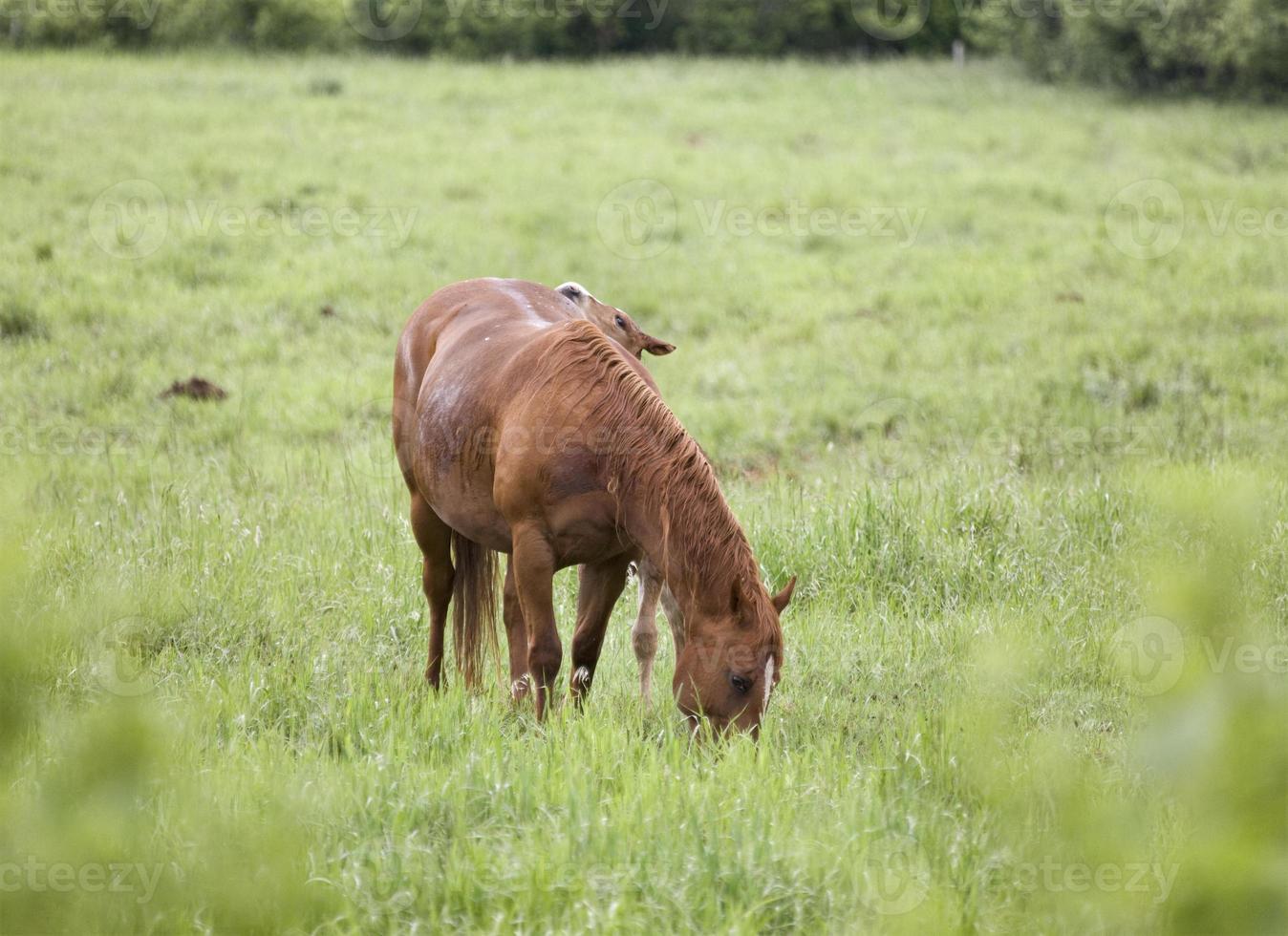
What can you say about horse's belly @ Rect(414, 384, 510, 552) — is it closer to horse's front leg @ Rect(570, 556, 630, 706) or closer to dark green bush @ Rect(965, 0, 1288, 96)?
horse's front leg @ Rect(570, 556, 630, 706)

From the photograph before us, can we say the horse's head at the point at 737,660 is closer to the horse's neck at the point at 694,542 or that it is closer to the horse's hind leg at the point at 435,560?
the horse's neck at the point at 694,542

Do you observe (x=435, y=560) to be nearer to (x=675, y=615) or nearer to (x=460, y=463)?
(x=460, y=463)

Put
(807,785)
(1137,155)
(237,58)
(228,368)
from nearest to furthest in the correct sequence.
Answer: (807,785) < (228,368) < (1137,155) < (237,58)

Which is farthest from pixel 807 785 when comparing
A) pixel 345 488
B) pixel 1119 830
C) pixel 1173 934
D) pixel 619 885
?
pixel 345 488

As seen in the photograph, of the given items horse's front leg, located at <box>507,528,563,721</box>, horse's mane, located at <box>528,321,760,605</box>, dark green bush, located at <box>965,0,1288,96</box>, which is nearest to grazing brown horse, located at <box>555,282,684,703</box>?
horse's mane, located at <box>528,321,760,605</box>

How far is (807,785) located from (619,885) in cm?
86

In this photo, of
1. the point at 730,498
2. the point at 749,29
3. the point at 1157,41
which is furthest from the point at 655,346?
the point at 749,29

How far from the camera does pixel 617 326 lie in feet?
18.1

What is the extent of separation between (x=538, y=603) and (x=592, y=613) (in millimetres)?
359

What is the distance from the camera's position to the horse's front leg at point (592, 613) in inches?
181

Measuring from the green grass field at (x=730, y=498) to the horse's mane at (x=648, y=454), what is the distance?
0.66m

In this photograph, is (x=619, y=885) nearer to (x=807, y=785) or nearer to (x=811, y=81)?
(x=807, y=785)

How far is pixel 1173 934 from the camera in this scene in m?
1.11

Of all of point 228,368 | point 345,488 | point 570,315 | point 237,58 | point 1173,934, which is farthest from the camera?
point 237,58
